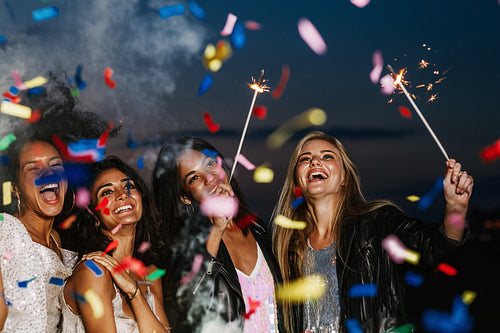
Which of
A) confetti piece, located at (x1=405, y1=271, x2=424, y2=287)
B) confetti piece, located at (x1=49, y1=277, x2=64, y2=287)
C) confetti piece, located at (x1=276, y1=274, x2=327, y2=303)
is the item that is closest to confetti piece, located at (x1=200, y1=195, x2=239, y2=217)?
confetti piece, located at (x1=276, y1=274, x2=327, y2=303)

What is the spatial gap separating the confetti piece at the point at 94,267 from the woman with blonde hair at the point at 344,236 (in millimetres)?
1266

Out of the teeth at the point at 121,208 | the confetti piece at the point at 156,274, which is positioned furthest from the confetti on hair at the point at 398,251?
the teeth at the point at 121,208

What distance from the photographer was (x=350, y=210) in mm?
3613

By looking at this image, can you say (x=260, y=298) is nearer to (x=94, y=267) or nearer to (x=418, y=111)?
(x=94, y=267)

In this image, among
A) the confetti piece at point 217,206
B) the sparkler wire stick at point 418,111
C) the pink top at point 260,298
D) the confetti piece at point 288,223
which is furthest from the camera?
the confetti piece at point 288,223

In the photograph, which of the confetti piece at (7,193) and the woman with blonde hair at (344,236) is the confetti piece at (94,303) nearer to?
the confetti piece at (7,193)

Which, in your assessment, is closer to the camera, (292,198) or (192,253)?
(192,253)

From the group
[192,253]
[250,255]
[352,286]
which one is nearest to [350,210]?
[352,286]

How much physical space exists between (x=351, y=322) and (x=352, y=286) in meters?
0.22

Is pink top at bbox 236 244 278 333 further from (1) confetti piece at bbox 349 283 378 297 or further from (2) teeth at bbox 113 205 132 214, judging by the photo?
(2) teeth at bbox 113 205 132 214

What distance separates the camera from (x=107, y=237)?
3605 millimetres

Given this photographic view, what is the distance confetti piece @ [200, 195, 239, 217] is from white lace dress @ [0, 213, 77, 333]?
3.50 feet

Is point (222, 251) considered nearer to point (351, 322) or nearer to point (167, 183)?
point (167, 183)

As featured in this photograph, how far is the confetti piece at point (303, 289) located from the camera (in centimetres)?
343
